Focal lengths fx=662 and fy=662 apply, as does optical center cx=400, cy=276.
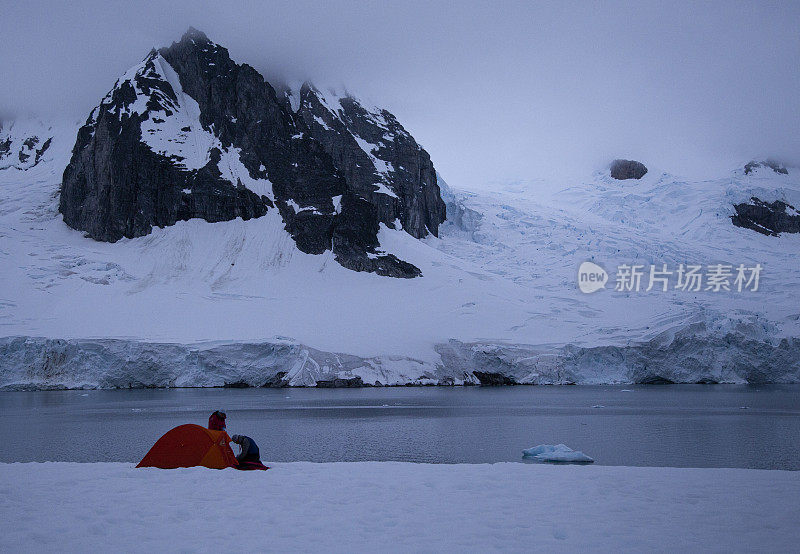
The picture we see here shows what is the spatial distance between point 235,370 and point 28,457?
41.4 metres

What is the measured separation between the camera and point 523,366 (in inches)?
2520

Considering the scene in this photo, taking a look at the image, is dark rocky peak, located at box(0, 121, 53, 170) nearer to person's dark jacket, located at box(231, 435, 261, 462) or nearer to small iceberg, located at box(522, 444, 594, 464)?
person's dark jacket, located at box(231, 435, 261, 462)

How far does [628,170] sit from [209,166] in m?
111

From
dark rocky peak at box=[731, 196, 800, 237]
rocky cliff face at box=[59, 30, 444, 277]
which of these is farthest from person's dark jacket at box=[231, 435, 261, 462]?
dark rocky peak at box=[731, 196, 800, 237]

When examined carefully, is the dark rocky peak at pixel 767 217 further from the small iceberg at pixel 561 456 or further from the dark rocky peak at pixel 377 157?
the small iceberg at pixel 561 456

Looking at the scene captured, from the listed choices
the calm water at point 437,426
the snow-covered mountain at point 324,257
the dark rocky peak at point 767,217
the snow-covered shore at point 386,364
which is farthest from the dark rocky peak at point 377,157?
the calm water at point 437,426

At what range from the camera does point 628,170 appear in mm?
170000

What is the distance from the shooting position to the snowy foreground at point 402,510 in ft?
28.0

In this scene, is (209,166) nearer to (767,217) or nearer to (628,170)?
(767,217)

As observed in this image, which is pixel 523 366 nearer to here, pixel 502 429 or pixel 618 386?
pixel 618 386

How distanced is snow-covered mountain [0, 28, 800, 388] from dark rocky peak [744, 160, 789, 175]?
15.4 m

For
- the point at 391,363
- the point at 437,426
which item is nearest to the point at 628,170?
the point at 391,363

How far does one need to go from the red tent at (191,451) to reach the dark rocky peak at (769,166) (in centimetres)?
17834

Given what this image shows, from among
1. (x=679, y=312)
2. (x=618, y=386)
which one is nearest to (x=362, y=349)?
(x=618, y=386)
